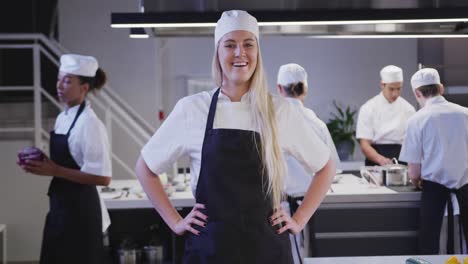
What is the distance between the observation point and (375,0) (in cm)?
338

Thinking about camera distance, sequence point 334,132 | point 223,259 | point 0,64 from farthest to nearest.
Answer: point 334,132 → point 0,64 → point 223,259

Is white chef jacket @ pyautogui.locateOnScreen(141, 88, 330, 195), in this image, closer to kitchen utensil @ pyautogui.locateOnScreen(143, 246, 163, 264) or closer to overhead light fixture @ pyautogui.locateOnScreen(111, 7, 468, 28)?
overhead light fixture @ pyautogui.locateOnScreen(111, 7, 468, 28)

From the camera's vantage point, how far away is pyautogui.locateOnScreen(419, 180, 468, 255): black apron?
145 inches

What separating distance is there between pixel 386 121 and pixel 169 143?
338cm

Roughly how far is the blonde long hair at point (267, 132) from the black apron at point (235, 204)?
20 mm

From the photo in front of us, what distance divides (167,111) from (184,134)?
216 inches

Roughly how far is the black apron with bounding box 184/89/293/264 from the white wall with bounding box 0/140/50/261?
405cm

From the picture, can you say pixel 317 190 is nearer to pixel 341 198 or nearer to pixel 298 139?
pixel 298 139

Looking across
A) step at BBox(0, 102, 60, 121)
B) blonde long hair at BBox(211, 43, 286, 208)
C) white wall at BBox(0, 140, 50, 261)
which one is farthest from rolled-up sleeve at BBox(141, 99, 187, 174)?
Result: step at BBox(0, 102, 60, 121)

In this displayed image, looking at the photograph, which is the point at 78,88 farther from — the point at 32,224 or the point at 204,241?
the point at 32,224

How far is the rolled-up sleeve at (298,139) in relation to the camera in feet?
6.79

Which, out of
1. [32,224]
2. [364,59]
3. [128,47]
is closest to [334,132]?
[364,59]

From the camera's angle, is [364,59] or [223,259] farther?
[364,59]

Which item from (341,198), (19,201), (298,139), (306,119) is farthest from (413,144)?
(19,201)
